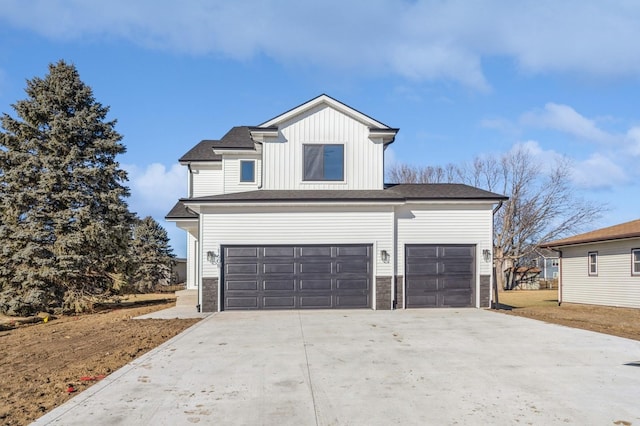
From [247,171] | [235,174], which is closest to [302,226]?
[247,171]

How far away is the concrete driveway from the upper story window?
682 centimetres

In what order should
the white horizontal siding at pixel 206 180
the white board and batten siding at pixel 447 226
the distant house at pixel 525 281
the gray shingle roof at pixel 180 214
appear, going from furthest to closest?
1. the distant house at pixel 525 281
2. the white horizontal siding at pixel 206 180
3. the gray shingle roof at pixel 180 214
4. the white board and batten siding at pixel 447 226

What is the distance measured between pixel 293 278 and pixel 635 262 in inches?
533

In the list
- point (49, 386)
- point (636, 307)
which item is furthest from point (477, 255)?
point (49, 386)

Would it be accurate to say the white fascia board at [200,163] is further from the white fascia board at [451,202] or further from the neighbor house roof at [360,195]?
the white fascia board at [451,202]

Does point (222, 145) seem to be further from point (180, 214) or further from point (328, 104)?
point (328, 104)

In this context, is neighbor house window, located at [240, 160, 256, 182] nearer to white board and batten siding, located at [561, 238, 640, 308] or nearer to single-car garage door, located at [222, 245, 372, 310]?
single-car garage door, located at [222, 245, 372, 310]

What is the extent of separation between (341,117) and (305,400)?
12.3 metres

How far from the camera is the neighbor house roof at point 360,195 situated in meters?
14.5

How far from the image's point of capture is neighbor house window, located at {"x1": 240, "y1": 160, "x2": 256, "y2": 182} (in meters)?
18.9

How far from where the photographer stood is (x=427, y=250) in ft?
50.0

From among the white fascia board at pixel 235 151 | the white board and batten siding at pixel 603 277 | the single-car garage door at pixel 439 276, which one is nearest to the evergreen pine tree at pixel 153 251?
the white fascia board at pixel 235 151

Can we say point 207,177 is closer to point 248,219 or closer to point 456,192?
point 248,219

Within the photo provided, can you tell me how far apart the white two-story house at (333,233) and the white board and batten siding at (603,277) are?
7.08 m
